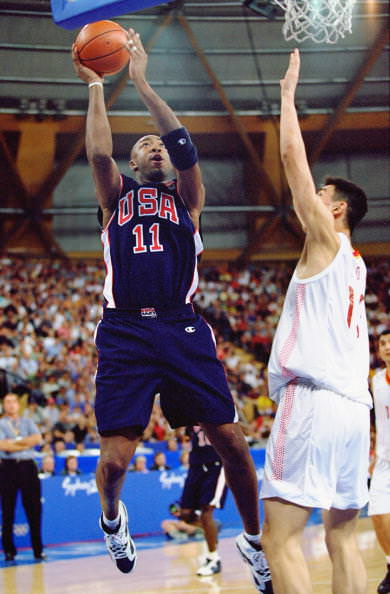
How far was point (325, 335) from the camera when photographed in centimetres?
429

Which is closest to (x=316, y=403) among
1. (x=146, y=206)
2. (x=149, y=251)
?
(x=149, y=251)

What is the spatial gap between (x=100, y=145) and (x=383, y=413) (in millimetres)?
4342

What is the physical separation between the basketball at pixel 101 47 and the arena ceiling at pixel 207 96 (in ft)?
45.6

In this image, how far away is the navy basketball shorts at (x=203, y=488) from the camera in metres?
9.23

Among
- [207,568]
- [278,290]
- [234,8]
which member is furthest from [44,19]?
[207,568]

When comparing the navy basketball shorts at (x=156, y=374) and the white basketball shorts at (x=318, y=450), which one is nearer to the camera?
the white basketball shorts at (x=318, y=450)

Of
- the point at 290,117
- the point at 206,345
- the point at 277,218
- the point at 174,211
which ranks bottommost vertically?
the point at 206,345

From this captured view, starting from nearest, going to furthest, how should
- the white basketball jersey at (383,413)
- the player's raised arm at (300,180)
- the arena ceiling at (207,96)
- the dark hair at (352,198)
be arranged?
the player's raised arm at (300,180) < the dark hair at (352,198) < the white basketball jersey at (383,413) < the arena ceiling at (207,96)

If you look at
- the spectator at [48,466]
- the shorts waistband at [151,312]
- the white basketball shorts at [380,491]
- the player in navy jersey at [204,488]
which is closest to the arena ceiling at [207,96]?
the spectator at [48,466]

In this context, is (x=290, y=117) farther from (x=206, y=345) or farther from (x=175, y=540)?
(x=175, y=540)

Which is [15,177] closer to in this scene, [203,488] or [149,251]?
[203,488]

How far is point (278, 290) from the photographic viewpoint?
78.5ft

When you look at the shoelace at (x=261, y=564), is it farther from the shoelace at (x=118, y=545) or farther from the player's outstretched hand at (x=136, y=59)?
the player's outstretched hand at (x=136, y=59)

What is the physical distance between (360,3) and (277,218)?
19.6 feet
